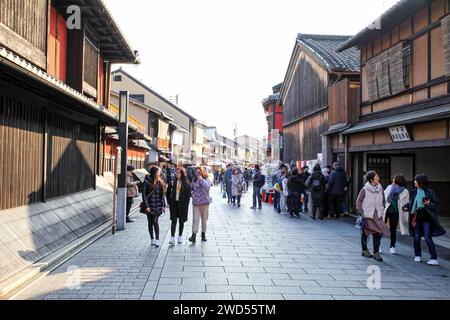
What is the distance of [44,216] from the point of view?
29.5ft

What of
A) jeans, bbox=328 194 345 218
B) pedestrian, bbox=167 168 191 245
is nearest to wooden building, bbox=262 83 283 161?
jeans, bbox=328 194 345 218

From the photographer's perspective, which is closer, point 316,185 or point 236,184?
point 316,185

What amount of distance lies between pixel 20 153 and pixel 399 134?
32.4ft

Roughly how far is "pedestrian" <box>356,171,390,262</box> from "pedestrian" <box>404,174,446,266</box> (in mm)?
587

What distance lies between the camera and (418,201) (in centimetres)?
840

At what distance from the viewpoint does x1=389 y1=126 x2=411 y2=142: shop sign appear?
1158 centimetres

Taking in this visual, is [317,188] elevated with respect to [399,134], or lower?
lower

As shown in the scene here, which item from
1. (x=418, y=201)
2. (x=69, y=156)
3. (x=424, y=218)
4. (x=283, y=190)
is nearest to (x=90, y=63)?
(x=69, y=156)

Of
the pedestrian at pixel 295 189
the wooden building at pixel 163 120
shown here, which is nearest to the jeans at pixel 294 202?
the pedestrian at pixel 295 189

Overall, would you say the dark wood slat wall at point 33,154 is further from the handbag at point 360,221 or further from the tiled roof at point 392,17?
the tiled roof at point 392,17

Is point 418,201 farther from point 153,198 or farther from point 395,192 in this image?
point 153,198

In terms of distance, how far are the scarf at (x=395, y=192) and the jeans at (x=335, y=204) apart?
5.94 m

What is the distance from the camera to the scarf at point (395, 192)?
9.29 metres
